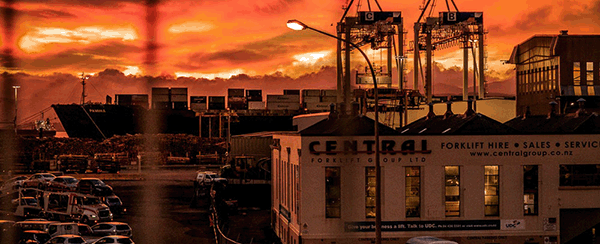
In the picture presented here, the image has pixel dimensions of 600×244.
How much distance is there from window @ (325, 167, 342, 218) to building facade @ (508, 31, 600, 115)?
3823cm

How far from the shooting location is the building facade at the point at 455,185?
947 inches

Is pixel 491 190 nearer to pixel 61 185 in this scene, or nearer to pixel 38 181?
pixel 61 185

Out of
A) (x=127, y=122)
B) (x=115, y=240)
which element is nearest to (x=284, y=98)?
(x=127, y=122)

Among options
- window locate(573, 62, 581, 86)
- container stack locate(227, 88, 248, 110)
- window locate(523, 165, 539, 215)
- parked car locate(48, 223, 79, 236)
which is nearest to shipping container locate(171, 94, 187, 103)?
container stack locate(227, 88, 248, 110)

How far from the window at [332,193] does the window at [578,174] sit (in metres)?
8.67

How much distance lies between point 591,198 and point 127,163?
7633cm

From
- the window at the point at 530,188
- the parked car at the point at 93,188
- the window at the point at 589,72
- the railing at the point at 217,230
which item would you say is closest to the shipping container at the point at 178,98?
the window at the point at 589,72

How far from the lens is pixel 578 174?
82.7 feet

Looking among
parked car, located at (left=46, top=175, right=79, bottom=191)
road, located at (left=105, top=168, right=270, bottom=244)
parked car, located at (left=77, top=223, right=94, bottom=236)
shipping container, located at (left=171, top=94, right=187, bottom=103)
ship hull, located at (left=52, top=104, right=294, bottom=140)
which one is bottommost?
road, located at (left=105, top=168, right=270, bottom=244)

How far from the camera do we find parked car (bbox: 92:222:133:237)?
98.7 feet

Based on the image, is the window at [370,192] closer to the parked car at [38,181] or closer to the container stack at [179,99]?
the parked car at [38,181]

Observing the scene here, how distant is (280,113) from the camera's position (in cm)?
14300

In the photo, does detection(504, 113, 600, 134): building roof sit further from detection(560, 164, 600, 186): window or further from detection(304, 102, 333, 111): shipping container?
detection(304, 102, 333, 111): shipping container

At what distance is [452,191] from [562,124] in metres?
6.46
